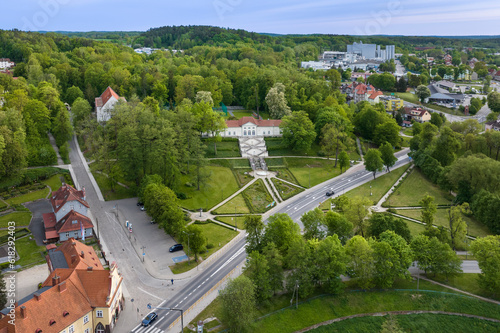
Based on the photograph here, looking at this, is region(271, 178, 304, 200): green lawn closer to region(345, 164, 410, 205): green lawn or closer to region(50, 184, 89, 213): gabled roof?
region(345, 164, 410, 205): green lawn

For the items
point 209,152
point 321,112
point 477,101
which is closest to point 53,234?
point 209,152

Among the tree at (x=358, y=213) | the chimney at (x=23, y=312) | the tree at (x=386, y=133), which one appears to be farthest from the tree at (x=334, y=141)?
the chimney at (x=23, y=312)

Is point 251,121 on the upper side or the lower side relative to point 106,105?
lower

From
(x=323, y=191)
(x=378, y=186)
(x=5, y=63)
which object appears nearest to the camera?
(x=323, y=191)

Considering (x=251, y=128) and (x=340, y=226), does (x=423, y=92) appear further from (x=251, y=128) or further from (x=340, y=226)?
(x=340, y=226)

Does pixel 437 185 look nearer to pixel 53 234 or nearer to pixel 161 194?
pixel 161 194

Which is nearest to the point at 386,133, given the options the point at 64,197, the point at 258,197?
the point at 258,197

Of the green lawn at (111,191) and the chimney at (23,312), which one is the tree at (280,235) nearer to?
the chimney at (23,312)
